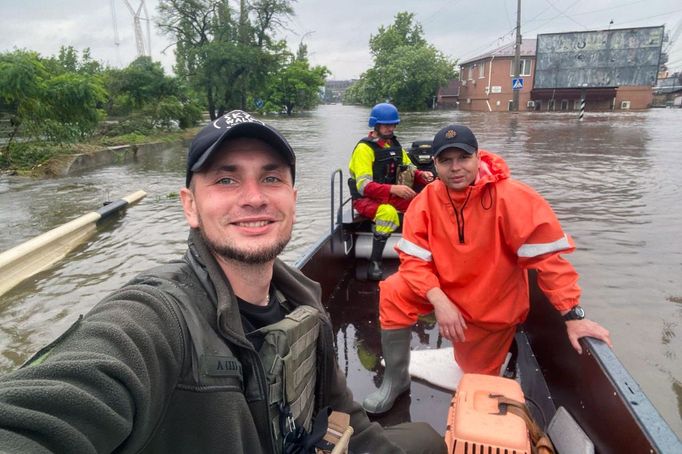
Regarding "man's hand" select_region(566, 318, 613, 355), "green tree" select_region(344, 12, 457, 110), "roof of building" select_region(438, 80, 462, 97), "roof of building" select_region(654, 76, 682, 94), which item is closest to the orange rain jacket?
"man's hand" select_region(566, 318, 613, 355)

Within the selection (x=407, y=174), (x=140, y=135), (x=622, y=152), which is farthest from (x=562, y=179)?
(x=140, y=135)

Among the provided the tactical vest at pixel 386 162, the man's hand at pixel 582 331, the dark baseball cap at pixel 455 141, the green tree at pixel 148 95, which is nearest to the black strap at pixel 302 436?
the man's hand at pixel 582 331

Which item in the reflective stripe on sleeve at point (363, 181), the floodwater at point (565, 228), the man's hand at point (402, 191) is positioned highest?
the reflective stripe on sleeve at point (363, 181)

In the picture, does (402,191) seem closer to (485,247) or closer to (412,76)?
(485,247)

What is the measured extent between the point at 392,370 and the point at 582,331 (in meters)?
1.06

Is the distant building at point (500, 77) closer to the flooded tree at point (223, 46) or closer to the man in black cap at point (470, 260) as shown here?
the flooded tree at point (223, 46)

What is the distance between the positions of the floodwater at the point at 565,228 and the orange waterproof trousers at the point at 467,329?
66.6 inches

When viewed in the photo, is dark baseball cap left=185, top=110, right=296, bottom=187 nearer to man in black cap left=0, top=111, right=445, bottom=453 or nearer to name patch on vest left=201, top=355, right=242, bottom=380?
man in black cap left=0, top=111, right=445, bottom=453

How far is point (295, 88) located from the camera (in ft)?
202

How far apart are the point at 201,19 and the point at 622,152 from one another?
106 feet

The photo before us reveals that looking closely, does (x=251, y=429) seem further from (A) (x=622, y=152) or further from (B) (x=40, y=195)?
(A) (x=622, y=152)

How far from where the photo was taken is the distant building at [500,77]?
44.2 m

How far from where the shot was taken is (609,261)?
6.31 m

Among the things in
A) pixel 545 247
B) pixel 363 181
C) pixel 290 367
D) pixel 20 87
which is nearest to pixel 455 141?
pixel 545 247
